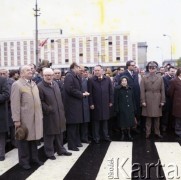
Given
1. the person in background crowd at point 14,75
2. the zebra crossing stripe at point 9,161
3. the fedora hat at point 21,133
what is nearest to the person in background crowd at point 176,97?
the person in background crowd at point 14,75

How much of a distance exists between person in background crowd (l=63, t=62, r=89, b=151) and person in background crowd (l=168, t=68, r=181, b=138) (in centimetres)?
289

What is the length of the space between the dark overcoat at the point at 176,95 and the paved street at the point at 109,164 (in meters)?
1.26

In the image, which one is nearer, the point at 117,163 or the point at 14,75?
the point at 117,163

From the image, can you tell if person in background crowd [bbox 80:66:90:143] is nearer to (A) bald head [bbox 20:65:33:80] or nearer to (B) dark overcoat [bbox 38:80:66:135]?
(B) dark overcoat [bbox 38:80:66:135]

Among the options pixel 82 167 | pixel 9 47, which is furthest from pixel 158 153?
pixel 9 47

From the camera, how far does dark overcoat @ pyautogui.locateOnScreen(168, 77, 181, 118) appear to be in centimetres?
920

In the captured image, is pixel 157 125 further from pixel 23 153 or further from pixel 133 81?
pixel 23 153

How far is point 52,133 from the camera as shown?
686 cm

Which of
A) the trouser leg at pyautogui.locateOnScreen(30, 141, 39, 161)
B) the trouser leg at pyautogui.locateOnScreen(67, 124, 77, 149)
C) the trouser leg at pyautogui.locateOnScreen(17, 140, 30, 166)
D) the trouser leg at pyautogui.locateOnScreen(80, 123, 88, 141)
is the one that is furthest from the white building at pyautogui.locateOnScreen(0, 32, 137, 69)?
the trouser leg at pyautogui.locateOnScreen(17, 140, 30, 166)

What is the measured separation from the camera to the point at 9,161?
682 centimetres

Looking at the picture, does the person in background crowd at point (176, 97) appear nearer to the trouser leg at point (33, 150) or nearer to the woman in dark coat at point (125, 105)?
the woman in dark coat at point (125, 105)

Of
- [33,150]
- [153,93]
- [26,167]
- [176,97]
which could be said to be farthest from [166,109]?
[26,167]

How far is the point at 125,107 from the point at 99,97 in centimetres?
81

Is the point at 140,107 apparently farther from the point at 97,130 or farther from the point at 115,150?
the point at 115,150
